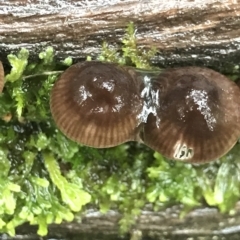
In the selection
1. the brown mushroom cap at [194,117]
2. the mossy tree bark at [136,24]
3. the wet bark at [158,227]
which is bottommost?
the wet bark at [158,227]

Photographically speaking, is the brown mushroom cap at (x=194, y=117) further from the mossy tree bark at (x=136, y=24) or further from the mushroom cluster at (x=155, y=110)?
the mossy tree bark at (x=136, y=24)

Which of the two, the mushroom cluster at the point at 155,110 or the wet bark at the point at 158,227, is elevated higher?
the mushroom cluster at the point at 155,110

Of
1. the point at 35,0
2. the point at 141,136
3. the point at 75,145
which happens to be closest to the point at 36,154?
the point at 75,145

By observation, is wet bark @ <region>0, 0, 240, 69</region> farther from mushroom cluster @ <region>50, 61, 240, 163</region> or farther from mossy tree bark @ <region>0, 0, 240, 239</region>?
mushroom cluster @ <region>50, 61, 240, 163</region>

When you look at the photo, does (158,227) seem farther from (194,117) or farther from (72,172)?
(194,117)

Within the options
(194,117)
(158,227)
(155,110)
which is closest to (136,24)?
(155,110)

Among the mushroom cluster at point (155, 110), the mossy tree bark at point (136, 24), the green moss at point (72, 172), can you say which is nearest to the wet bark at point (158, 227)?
the green moss at point (72, 172)

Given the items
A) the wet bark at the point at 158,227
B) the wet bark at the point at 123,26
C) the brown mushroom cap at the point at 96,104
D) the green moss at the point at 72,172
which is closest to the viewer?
the brown mushroom cap at the point at 96,104
